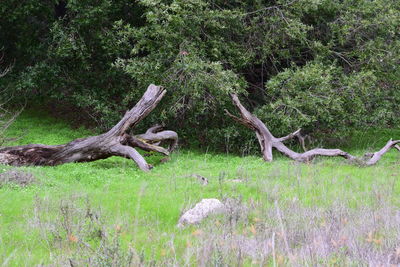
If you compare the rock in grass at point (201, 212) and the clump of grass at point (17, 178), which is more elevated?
the rock in grass at point (201, 212)

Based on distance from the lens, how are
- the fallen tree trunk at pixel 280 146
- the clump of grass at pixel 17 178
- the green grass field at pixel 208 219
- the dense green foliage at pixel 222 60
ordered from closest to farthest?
the green grass field at pixel 208 219 < the clump of grass at pixel 17 178 < the fallen tree trunk at pixel 280 146 < the dense green foliage at pixel 222 60

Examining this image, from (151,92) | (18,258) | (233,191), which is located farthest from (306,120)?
(18,258)

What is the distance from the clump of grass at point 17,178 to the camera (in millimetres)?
9541

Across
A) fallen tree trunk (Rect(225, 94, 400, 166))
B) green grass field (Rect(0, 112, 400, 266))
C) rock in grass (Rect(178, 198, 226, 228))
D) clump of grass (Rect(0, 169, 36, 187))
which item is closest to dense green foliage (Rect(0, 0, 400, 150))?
fallen tree trunk (Rect(225, 94, 400, 166))

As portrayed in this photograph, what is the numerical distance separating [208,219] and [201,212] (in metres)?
0.30

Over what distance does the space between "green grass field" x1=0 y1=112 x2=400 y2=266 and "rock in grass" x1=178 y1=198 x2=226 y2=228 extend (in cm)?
21

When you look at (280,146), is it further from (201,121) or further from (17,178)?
(17,178)

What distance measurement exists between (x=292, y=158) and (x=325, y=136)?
132 inches

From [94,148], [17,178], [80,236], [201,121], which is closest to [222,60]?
[201,121]

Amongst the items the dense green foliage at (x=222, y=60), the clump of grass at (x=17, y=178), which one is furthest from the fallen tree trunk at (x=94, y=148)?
the clump of grass at (x=17, y=178)

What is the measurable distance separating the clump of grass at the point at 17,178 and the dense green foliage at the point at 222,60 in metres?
5.12

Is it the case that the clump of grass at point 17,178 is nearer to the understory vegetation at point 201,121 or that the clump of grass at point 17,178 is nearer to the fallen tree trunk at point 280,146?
the understory vegetation at point 201,121

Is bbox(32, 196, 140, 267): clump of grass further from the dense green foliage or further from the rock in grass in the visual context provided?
the dense green foliage

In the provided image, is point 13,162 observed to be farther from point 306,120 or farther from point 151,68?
point 306,120
